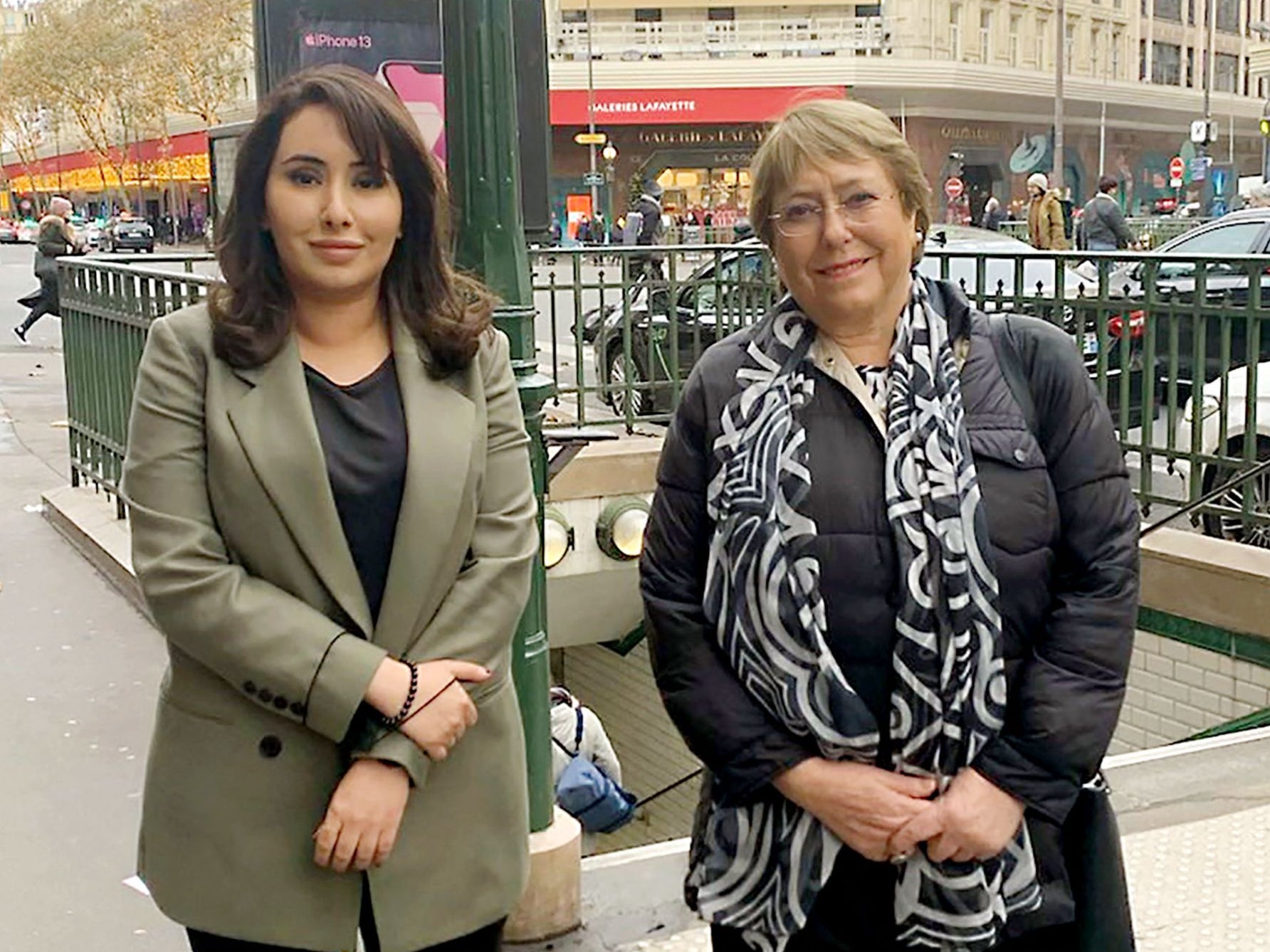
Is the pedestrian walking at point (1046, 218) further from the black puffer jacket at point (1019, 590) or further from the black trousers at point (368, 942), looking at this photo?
the black trousers at point (368, 942)

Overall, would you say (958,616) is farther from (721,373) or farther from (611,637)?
(611,637)

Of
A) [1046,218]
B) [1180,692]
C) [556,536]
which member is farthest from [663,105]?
[1180,692]

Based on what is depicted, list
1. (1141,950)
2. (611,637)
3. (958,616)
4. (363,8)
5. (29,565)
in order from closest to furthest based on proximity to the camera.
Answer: (958,616) → (1141,950) → (363,8) → (29,565) → (611,637)

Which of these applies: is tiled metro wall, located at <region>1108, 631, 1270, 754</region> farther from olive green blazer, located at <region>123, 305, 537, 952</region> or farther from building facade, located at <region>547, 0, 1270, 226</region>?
building facade, located at <region>547, 0, 1270, 226</region>

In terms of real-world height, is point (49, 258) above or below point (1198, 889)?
above

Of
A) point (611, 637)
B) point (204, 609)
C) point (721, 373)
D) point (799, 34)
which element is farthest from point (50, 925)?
point (799, 34)

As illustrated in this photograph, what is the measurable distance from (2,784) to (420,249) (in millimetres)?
3139

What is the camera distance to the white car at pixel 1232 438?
696cm

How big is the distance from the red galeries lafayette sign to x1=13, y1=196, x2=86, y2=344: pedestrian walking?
3329cm

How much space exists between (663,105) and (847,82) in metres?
6.49

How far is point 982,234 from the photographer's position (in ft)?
41.2

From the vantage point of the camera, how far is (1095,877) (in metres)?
2.34

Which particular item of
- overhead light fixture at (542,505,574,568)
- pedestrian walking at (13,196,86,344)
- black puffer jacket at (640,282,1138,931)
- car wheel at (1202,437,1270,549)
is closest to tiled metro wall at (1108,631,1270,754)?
car wheel at (1202,437,1270,549)

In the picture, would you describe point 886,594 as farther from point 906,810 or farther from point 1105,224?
point 1105,224
